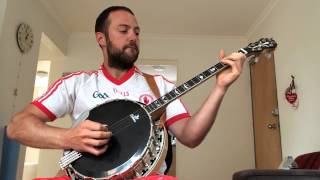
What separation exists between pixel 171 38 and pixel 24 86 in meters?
1.87

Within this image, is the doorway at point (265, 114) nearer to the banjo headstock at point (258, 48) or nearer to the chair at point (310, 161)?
the chair at point (310, 161)

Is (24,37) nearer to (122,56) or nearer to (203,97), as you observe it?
(122,56)

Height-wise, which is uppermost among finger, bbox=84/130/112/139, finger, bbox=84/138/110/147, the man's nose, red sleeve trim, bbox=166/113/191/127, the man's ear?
the man's ear

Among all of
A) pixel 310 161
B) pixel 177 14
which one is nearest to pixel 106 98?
pixel 310 161

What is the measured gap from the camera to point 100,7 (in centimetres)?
308

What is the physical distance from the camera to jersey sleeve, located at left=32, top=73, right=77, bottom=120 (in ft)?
3.33

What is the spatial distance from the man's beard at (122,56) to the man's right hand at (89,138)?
38 cm

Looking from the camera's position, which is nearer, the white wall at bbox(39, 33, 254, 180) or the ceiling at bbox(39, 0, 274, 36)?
the ceiling at bbox(39, 0, 274, 36)

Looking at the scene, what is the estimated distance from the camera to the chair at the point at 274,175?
3.07 feet

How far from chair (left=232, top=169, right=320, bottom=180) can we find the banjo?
262mm

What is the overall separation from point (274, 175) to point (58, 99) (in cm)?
77

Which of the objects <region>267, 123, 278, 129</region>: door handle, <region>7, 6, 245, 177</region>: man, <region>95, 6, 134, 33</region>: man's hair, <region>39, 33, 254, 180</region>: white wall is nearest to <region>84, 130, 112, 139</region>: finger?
<region>7, 6, 245, 177</region>: man

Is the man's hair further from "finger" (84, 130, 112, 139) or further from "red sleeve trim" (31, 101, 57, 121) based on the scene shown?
"finger" (84, 130, 112, 139)

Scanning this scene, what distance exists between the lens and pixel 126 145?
88 centimetres
